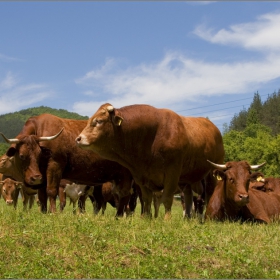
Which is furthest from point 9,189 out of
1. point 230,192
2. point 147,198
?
point 230,192

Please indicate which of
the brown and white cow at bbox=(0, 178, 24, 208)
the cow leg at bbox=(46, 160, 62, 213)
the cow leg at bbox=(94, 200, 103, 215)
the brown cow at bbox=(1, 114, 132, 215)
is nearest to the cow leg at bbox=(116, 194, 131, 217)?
the brown cow at bbox=(1, 114, 132, 215)

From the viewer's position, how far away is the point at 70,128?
39.9 ft

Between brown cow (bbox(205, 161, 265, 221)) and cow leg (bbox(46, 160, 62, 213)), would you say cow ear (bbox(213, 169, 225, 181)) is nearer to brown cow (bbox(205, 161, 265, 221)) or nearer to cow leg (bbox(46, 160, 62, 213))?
brown cow (bbox(205, 161, 265, 221))

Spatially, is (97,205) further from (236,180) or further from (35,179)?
(236,180)

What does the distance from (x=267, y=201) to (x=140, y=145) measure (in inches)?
186

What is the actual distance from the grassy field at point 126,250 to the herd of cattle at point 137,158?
6.65 ft

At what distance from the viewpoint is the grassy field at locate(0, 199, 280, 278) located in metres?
6.39

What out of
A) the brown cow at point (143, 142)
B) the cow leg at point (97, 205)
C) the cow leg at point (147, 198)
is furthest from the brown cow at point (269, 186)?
the brown cow at point (143, 142)

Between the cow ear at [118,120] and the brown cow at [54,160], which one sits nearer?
the cow ear at [118,120]

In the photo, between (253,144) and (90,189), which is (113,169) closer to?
(90,189)

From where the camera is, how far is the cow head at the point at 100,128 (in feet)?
33.9

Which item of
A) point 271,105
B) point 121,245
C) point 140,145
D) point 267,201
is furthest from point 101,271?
point 271,105

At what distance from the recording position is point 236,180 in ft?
37.0

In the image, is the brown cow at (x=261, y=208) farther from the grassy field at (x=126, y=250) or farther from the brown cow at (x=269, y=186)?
the grassy field at (x=126, y=250)
